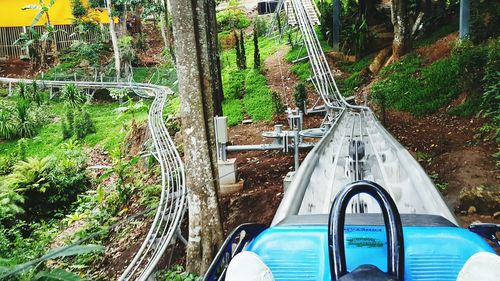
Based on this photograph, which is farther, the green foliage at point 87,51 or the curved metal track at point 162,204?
the green foliage at point 87,51

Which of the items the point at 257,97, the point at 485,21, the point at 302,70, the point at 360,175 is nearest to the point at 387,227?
the point at 360,175

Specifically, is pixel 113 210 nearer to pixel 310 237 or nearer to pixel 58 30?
pixel 310 237

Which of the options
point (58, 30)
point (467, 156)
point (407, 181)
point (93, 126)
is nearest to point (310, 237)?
point (407, 181)

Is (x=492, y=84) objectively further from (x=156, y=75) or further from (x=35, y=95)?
(x=35, y=95)

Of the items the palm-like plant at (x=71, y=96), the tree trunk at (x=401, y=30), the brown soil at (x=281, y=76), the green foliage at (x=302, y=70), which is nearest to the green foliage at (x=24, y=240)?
the brown soil at (x=281, y=76)

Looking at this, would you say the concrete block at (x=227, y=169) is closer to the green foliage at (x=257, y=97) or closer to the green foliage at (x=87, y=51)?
the green foliage at (x=257, y=97)

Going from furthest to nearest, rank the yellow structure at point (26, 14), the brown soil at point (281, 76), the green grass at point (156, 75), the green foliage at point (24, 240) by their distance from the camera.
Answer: the yellow structure at point (26, 14) < the green grass at point (156, 75) < the brown soil at point (281, 76) < the green foliage at point (24, 240)
